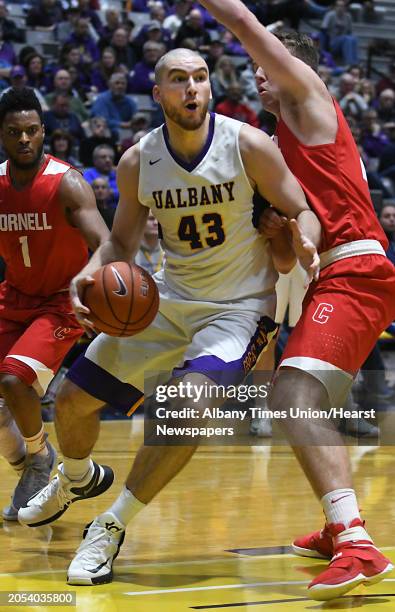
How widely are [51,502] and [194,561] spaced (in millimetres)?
767

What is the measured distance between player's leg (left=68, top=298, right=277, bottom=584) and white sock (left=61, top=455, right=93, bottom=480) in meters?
0.50

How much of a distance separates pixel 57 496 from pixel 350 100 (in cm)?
1108

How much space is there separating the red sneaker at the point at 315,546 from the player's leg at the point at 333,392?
604 mm

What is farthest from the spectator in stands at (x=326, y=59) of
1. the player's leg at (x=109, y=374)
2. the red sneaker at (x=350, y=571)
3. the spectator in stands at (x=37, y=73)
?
the red sneaker at (x=350, y=571)

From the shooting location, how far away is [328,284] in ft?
14.7

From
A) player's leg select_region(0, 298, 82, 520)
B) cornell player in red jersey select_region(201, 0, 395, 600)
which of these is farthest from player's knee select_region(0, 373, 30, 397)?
cornell player in red jersey select_region(201, 0, 395, 600)

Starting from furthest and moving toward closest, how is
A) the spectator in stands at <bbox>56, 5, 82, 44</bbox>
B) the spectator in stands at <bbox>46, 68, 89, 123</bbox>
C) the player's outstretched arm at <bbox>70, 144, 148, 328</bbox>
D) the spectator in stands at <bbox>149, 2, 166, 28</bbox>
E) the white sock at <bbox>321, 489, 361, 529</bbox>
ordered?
1. the spectator in stands at <bbox>149, 2, 166, 28</bbox>
2. the spectator in stands at <bbox>56, 5, 82, 44</bbox>
3. the spectator in stands at <bbox>46, 68, 89, 123</bbox>
4. the player's outstretched arm at <bbox>70, 144, 148, 328</bbox>
5. the white sock at <bbox>321, 489, 361, 529</bbox>

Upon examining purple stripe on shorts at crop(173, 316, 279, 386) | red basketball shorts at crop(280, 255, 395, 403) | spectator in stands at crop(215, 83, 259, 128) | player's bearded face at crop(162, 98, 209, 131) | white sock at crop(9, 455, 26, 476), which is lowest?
spectator in stands at crop(215, 83, 259, 128)

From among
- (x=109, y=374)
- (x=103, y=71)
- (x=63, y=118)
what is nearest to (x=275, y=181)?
(x=109, y=374)

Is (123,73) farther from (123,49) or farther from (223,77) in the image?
(223,77)

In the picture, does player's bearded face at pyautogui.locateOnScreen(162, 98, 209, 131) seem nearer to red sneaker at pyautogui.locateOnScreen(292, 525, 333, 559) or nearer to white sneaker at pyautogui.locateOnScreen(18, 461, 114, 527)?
white sneaker at pyautogui.locateOnScreen(18, 461, 114, 527)

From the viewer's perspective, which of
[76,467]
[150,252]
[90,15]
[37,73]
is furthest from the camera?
[90,15]

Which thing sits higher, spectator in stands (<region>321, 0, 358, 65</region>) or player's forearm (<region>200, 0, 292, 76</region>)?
player's forearm (<region>200, 0, 292, 76</region>)

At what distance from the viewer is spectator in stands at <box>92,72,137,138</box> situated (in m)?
13.3
